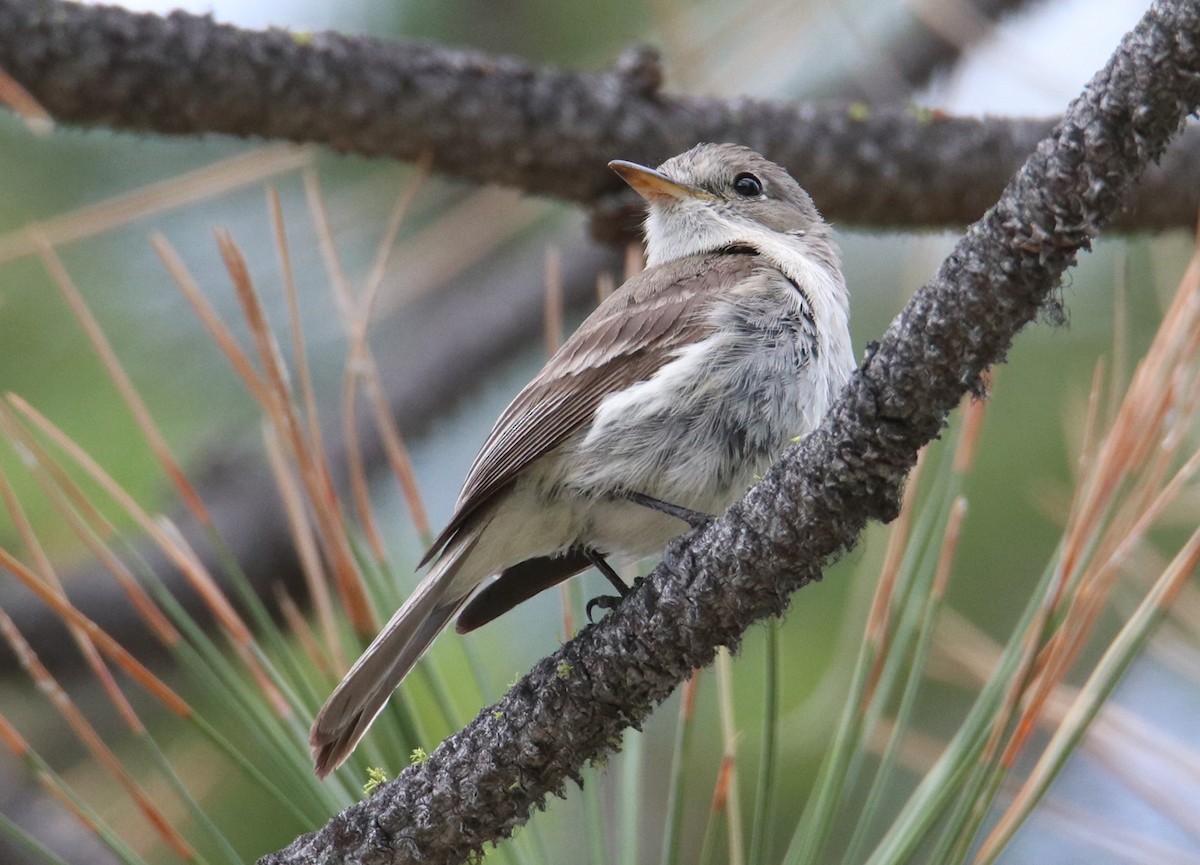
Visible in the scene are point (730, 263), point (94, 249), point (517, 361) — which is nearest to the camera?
point (730, 263)

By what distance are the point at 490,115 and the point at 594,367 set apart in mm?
679

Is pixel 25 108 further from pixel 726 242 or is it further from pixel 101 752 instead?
pixel 726 242

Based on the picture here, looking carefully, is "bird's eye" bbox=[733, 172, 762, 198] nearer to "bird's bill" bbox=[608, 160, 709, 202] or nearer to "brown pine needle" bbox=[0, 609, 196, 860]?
"bird's bill" bbox=[608, 160, 709, 202]

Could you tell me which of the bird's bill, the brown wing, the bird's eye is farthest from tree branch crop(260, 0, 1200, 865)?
the bird's eye

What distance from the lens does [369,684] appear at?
6.81 ft

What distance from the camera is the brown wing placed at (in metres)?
2.99

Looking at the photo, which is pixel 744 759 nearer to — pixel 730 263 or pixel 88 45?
pixel 730 263

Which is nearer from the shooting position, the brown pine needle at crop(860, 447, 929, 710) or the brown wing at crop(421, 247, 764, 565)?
the brown pine needle at crop(860, 447, 929, 710)

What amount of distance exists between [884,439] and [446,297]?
2.81 metres

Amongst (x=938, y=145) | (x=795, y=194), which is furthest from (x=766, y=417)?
(x=795, y=194)

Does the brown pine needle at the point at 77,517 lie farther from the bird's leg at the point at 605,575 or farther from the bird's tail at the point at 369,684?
the bird's leg at the point at 605,575

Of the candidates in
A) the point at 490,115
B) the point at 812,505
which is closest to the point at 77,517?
the point at 812,505

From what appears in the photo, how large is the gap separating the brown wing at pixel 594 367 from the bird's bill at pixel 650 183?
0.88 feet

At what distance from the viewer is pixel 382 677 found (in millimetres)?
2135
